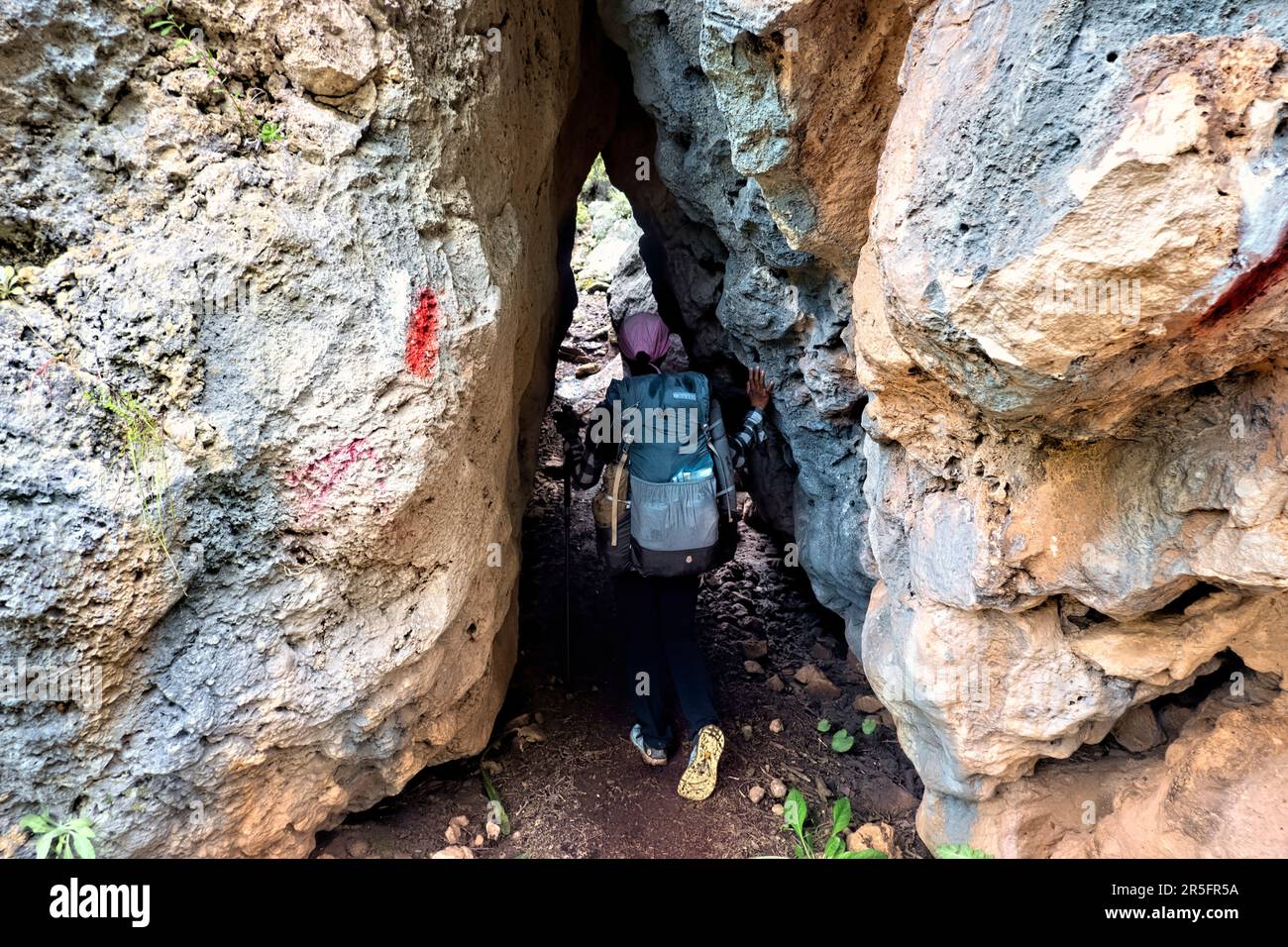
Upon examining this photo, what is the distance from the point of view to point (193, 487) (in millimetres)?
2270

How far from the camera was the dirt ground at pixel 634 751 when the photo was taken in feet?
11.7

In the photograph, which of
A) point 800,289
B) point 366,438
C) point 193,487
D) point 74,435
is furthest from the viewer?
point 800,289

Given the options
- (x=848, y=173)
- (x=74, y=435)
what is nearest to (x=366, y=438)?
(x=74, y=435)

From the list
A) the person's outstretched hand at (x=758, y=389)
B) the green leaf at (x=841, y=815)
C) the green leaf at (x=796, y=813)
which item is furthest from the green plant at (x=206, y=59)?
the green leaf at (x=841, y=815)

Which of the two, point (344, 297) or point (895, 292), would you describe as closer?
point (895, 292)

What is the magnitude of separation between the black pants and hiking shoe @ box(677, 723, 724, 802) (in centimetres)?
10

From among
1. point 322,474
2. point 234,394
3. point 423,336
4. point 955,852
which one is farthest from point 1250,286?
point 234,394

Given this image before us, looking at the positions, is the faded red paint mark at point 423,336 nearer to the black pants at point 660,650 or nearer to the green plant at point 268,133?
the green plant at point 268,133

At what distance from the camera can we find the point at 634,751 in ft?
13.6

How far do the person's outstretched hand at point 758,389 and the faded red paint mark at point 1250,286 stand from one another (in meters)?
2.86

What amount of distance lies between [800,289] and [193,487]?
2846 mm

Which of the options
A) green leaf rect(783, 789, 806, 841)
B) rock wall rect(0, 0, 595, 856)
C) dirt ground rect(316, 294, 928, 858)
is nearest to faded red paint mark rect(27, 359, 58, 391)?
rock wall rect(0, 0, 595, 856)

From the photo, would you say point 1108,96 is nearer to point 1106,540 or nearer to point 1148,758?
point 1106,540

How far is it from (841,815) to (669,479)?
5.84 feet
